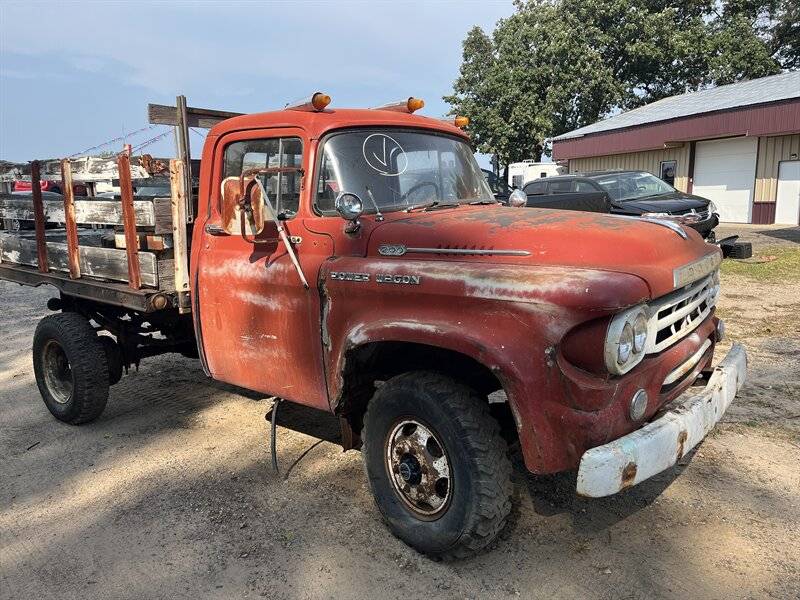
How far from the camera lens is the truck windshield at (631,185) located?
11.9 m

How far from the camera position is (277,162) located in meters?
3.54

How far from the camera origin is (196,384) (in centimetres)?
578

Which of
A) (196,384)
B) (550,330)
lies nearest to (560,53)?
(196,384)

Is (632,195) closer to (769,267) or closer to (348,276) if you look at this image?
(769,267)

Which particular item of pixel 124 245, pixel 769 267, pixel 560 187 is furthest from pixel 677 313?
pixel 560 187

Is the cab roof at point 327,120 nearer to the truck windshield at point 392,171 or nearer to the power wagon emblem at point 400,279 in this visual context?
the truck windshield at point 392,171

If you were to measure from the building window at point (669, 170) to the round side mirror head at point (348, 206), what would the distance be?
2312 centimetres

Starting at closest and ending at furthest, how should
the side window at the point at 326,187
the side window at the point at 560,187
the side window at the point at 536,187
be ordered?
the side window at the point at 326,187 < the side window at the point at 560,187 < the side window at the point at 536,187

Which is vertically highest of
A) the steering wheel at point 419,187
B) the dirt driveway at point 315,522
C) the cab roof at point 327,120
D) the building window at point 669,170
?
the building window at point 669,170

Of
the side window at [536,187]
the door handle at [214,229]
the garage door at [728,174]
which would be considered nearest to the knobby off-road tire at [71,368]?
the door handle at [214,229]

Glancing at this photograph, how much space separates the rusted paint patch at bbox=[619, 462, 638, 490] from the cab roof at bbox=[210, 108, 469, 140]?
7.23ft

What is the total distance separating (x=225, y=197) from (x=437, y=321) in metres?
1.35

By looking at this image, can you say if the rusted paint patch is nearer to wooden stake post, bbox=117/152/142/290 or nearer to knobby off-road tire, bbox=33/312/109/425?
wooden stake post, bbox=117/152/142/290

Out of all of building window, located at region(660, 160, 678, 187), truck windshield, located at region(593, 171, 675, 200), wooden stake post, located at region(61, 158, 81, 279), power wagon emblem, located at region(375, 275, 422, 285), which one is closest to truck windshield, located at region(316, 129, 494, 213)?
power wagon emblem, located at region(375, 275, 422, 285)
